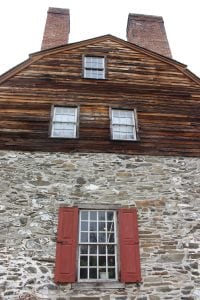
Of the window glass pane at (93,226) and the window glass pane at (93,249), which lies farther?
the window glass pane at (93,226)

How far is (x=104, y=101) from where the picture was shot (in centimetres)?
1070

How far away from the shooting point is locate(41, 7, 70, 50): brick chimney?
46.9 feet

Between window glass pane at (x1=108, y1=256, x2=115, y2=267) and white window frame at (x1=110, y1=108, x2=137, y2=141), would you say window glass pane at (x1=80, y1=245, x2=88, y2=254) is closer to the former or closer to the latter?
window glass pane at (x1=108, y1=256, x2=115, y2=267)

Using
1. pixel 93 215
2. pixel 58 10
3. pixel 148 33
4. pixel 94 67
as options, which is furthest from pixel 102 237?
pixel 58 10

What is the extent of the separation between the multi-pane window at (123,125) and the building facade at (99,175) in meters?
0.03

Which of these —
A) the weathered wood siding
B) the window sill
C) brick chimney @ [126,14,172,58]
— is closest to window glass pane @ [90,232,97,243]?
the window sill

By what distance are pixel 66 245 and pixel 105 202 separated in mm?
1555

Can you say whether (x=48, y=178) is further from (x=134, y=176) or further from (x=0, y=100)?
(x=0, y=100)

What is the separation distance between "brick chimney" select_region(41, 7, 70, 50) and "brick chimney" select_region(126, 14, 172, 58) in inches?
125

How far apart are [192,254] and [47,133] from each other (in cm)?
528

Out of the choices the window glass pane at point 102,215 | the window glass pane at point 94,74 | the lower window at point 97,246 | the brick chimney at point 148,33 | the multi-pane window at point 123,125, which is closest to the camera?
the lower window at point 97,246

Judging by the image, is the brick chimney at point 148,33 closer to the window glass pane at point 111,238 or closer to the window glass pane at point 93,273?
the window glass pane at point 111,238

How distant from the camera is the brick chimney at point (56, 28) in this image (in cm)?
1430

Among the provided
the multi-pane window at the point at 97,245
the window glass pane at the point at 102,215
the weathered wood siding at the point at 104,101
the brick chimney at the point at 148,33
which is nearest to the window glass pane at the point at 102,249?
the multi-pane window at the point at 97,245
